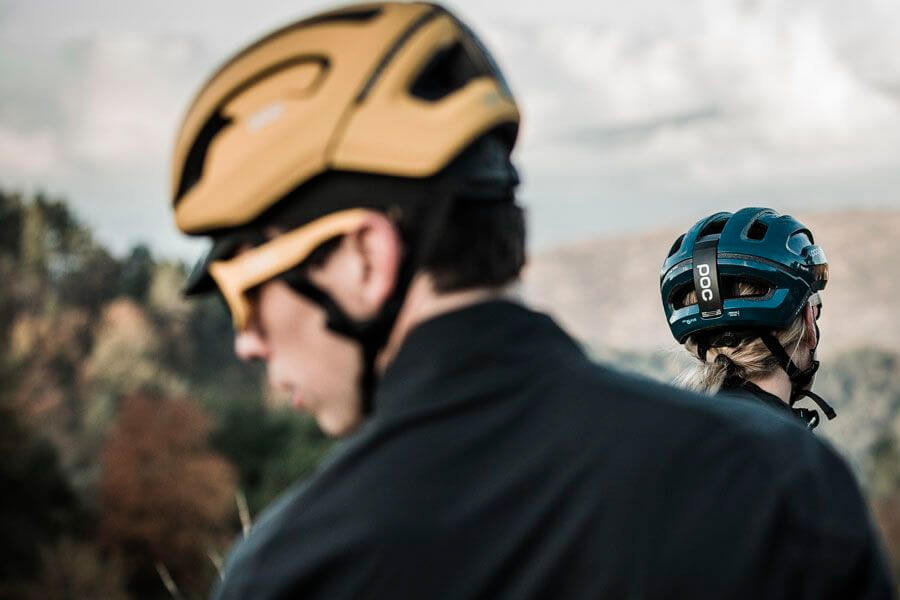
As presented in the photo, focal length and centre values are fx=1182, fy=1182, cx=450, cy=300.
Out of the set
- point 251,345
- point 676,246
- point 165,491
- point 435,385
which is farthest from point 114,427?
point 435,385

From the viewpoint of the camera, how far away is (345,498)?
1702mm

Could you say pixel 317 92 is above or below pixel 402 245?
above

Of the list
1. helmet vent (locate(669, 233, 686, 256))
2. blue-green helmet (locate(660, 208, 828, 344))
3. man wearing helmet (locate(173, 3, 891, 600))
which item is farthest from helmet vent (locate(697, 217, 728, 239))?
man wearing helmet (locate(173, 3, 891, 600))

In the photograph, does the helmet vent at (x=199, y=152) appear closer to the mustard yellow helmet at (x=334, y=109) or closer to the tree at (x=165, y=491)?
the mustard yellow helmet at (x=334, y=109)

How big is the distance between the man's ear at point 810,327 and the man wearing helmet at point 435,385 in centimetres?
300

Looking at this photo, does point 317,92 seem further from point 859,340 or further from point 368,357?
point 859,340

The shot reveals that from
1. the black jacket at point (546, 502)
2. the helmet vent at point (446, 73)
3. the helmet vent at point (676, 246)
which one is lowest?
the helmet vent at point (676, 246)

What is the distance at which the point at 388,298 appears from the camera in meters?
1.86

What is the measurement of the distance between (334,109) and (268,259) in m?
0.27

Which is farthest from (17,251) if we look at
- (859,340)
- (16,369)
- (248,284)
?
(859,340)

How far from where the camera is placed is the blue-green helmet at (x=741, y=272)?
183 inches

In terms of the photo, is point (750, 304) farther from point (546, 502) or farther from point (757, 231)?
point (546, 502)

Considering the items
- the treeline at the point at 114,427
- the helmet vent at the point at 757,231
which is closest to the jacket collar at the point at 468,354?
the helmet vent at the point at 757,231

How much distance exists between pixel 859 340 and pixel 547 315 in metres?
189
